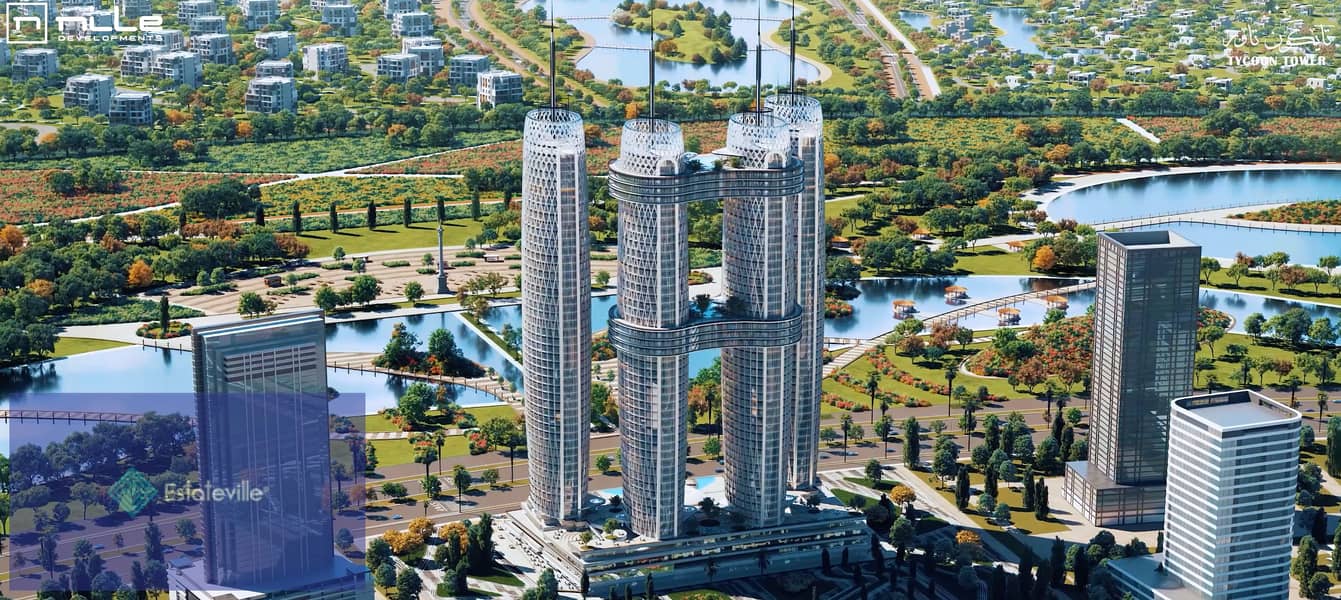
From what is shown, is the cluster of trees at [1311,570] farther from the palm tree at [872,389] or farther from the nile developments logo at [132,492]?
the nile developments logo at [132,492]

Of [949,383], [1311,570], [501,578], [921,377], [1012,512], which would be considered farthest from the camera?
[921,377]

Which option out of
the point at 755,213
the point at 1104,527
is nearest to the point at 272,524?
the point at 755,213

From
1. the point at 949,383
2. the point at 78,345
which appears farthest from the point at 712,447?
the point at 78,345

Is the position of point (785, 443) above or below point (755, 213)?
below

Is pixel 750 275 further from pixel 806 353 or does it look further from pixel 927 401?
pixel 927 401

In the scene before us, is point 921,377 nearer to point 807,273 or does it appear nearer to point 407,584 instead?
point 807,273

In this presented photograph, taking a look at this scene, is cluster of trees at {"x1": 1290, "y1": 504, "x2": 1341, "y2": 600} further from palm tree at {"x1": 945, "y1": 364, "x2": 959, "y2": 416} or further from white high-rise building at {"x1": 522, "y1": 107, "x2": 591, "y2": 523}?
white high-rise building at {"x1": 522, "y1": 107, "x2": 591, "y2": 523}

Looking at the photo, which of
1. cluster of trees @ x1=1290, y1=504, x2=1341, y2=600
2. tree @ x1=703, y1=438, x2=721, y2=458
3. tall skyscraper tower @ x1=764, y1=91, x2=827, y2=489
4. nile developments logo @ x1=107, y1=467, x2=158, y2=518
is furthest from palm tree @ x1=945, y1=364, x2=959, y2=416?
nile developments logo @ x1=107, y1=467, x2=158, y2=518
